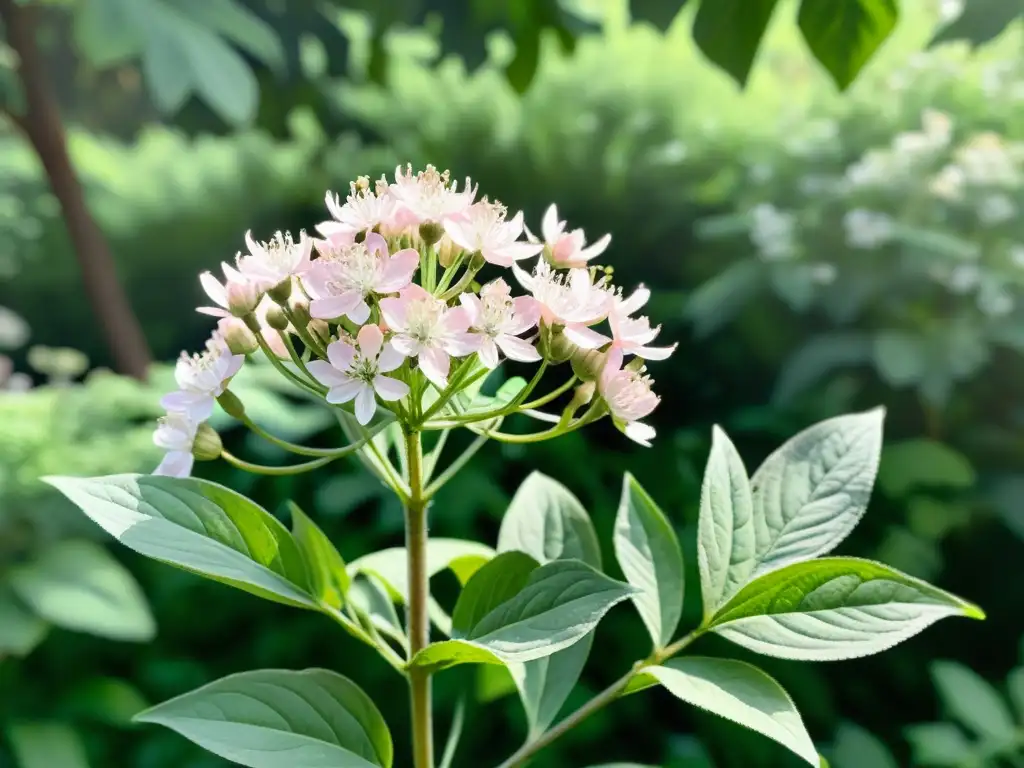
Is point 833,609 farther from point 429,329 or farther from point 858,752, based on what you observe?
point 858,752

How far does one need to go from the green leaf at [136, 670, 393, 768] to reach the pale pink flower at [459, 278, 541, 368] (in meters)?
0.14

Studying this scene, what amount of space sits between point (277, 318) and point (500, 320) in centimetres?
8

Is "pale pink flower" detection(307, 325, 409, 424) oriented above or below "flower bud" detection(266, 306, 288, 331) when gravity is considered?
below

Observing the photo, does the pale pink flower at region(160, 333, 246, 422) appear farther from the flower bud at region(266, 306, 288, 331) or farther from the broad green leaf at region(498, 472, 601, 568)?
the broad green leaf at region(498, 472, 601, 568)

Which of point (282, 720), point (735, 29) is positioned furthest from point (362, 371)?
point (735, 29)

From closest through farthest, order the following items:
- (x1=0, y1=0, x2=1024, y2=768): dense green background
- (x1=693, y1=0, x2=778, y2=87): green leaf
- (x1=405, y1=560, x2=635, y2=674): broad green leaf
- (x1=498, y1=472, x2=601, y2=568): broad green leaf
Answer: (x1=405, y1=560, x2=635, y2=674): broad green leaf < (x1=498, y1=472, x2=601, y2=568): broad green leaf < (x1=693, y1=0, x2=778, y2=87): green leaf < (x1=0, y1=0, x2=1024, y2=768): dense green background

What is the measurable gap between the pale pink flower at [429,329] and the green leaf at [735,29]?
30 cm

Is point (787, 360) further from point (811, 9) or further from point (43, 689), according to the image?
point (43, 689)

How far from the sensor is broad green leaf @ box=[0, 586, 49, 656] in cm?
79

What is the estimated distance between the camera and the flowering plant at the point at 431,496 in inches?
10.4

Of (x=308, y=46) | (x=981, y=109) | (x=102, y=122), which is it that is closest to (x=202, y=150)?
(x=308, y=46)

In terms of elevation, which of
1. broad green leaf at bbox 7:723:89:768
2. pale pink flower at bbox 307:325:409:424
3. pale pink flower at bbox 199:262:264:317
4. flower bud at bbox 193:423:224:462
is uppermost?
broad green leaf at bbox 7:723:89:768

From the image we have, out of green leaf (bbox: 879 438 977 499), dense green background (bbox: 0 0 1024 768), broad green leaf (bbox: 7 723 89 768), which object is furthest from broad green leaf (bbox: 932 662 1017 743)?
broad green leaf (bbox: 7 723 89 768)

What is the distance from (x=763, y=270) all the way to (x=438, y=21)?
68 centimetres
